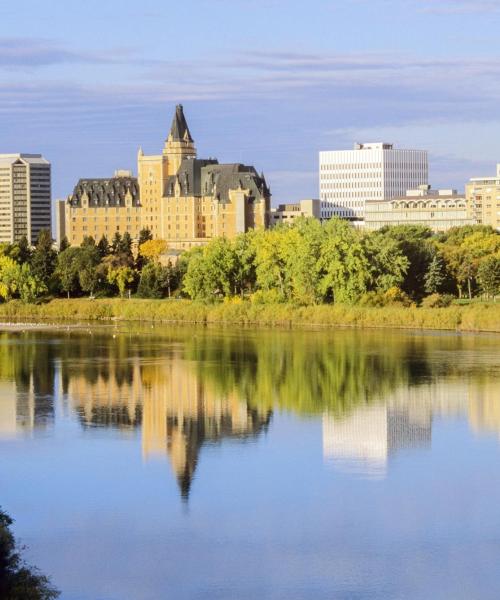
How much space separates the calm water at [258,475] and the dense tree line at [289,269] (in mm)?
21147

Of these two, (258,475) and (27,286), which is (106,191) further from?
(258,475)

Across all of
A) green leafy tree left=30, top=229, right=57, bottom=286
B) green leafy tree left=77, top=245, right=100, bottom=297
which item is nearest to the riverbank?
green leafy tree left=77, top=245, right=100, bottom=297

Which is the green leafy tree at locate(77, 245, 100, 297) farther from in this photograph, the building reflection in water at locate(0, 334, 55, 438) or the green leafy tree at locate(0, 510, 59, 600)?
the green leafy tree at locate(0, 510, 59, 600)

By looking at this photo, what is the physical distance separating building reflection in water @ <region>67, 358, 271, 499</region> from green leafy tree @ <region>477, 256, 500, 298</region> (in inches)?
1314

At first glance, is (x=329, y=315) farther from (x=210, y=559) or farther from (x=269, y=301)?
Result: (x=210, y=559)

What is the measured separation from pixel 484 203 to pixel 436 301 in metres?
74.1

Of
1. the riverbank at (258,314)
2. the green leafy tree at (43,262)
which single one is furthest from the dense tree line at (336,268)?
the green leafy tree at (43,262)

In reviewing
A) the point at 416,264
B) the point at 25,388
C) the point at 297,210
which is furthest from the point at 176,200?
the point at 25,388

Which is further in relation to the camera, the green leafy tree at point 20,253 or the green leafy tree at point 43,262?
the green leafy tree at point 20,253

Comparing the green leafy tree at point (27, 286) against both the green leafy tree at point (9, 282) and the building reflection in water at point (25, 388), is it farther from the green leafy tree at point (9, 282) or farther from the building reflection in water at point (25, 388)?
the building reflection in water at point (25, 388)

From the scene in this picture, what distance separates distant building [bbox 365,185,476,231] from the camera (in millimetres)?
149750

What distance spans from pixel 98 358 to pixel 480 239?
149 feet

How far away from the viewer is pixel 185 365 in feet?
176

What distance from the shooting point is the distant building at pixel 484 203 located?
147 m
